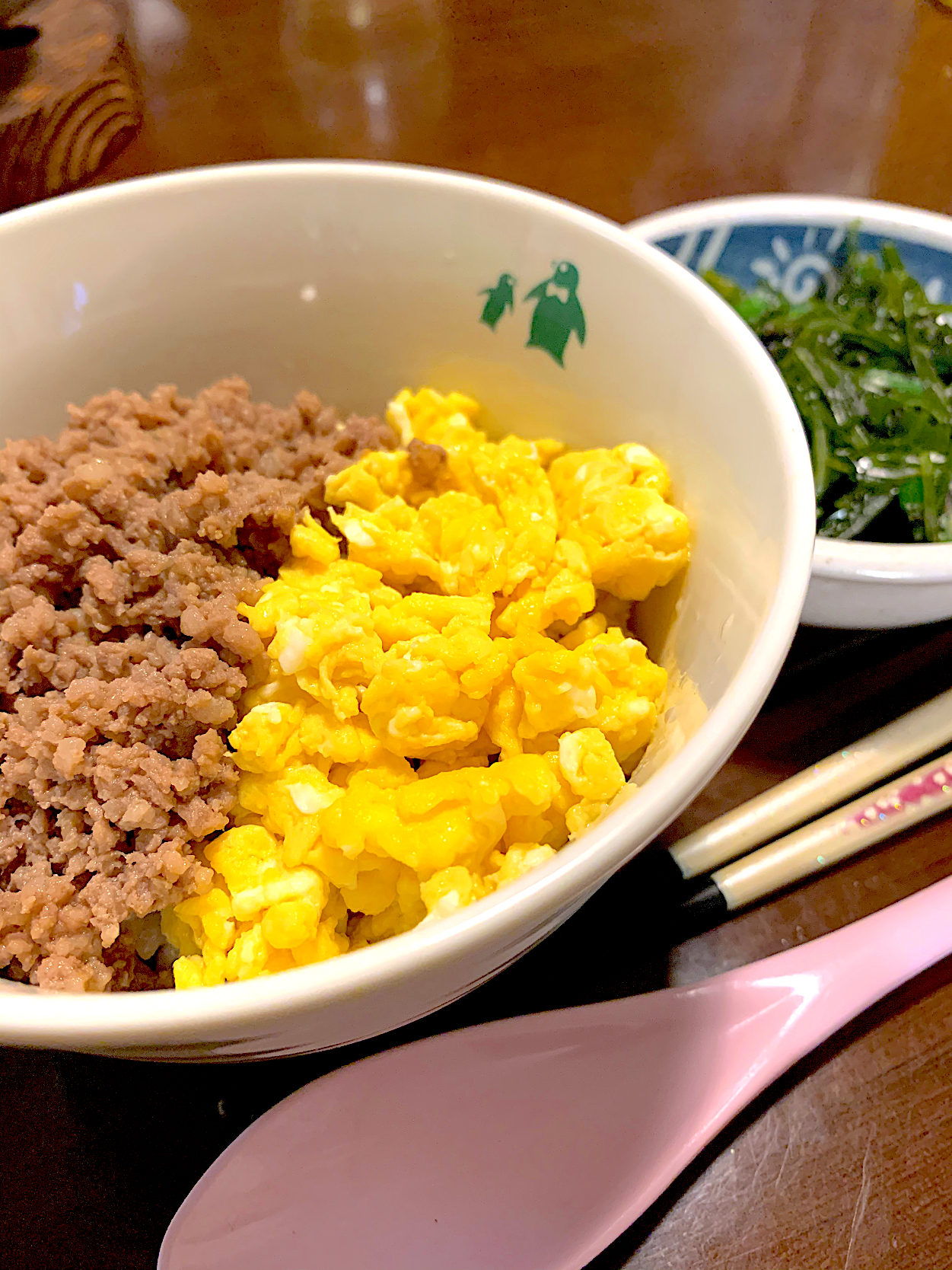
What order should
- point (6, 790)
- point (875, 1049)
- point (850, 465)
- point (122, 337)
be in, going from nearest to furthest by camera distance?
point (6, 790), point (875, 1049), point (122, 337), point (850, 465)

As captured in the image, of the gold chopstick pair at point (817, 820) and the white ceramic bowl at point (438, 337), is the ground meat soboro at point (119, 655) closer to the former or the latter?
the white ceramic bowl at point (438, 337)

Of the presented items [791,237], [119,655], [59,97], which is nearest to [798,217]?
[791,237]

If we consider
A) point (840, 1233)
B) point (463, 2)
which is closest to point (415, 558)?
point (840, 1233)

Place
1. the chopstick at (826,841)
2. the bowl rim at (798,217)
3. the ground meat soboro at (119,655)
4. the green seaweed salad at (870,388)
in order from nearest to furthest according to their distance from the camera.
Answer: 1. the ground meat soboro at (119,655)
2. the chopstick at (826,841)
3. the green seaweed salad at (870,388)
4. the bowl rim at (798,217)

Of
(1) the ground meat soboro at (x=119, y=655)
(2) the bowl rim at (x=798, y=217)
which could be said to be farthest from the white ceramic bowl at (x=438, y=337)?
(2) the bowl rim at (x=798, y=217)

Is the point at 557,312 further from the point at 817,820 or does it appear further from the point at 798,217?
the point at 798,217

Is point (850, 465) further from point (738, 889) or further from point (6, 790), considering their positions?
point (6, 790)
